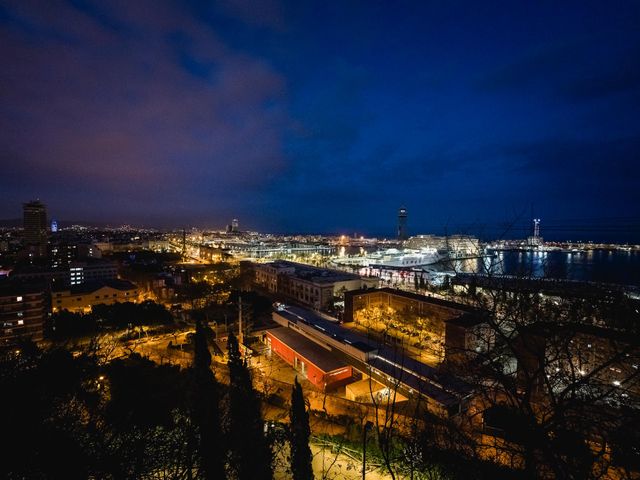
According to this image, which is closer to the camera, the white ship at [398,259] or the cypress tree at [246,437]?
the cypress tree at [246,437]

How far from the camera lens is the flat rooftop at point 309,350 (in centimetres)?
687

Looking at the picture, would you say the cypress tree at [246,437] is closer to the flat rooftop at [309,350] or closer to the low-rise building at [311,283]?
the flat rooftop at [309,350]

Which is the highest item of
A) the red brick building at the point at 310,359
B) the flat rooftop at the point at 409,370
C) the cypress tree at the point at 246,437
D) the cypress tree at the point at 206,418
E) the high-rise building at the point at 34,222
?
the high-rise building at the point at 34,222

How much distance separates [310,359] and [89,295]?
10.5m

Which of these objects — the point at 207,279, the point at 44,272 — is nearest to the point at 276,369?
the point at 207,279

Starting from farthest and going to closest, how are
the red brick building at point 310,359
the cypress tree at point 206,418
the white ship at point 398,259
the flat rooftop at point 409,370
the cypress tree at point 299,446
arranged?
the white ship at point 398,259 < the red brick building at point 310,359 < the flat rooftop at point 409,370 < the cypress tree at point 299,446 < the cypress tree at point 206,418

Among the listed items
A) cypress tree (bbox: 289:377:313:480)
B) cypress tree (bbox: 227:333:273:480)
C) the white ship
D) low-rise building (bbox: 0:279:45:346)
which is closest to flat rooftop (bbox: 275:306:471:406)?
cypress tree (bbox: 289:377:313:480)

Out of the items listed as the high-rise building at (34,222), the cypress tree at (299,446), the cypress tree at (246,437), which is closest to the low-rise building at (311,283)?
the cypress tree at (246,437)

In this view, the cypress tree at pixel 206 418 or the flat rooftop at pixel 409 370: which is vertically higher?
the cypress tree at pixel 206 418

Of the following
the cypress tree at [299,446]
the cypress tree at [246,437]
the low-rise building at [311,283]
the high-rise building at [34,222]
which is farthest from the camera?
the high-rise building at [34,222]

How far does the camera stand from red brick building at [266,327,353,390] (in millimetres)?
6652

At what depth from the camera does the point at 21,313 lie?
874 cm

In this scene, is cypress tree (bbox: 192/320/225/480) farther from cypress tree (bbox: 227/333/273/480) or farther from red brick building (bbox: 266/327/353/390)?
red brick building (bbox: 266/327/353/390)

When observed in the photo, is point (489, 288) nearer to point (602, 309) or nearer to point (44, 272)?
point (602, 309)
